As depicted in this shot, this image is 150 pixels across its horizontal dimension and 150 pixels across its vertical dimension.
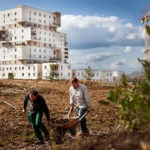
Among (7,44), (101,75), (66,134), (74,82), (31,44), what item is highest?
(7,44)

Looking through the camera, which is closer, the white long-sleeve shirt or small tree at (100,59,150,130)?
small tree at (100,59,150,130)

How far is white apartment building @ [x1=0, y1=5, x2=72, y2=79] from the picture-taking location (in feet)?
376

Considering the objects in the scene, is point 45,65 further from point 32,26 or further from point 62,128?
point 62,128

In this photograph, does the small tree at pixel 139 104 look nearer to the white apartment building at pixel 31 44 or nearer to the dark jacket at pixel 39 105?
the dark jacket at pixel 39 105

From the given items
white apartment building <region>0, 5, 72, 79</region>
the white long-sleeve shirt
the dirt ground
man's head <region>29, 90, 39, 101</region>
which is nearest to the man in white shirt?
the white long-sleeve shirt

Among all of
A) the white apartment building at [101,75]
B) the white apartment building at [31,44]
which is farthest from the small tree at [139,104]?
the white apartment building at [101,75]

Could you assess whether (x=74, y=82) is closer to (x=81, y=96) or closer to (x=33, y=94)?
(x=81, y=96)

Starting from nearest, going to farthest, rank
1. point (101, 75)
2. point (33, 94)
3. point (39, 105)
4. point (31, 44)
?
point (33, 94), point (39, 105), point (31, 44), point (101, 75)

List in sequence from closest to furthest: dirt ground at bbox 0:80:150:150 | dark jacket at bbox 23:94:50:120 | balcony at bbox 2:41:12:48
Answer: dirt ground at bbox 0:80:150:150 < dark jacket at bbox 23:94:50:120 < balcony at bbox 2:41:12:48

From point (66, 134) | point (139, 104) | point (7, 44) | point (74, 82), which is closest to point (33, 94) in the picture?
point (74, 82)

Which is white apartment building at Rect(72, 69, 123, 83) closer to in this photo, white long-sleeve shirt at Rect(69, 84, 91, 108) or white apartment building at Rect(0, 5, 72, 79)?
white apartment building at Rect(0, 5, 72, 79)

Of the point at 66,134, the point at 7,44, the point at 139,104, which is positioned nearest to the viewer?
the point at 139,104

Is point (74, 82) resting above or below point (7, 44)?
below

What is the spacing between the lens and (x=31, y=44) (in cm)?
11800
